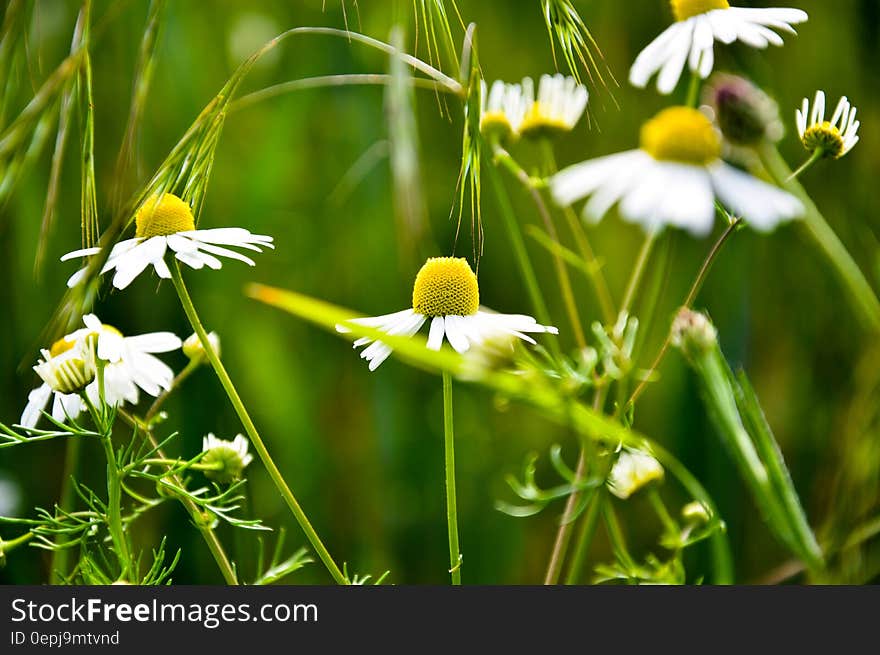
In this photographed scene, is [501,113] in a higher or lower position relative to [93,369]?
higher

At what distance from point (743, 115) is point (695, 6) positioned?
5.7 inches

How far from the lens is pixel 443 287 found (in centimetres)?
37

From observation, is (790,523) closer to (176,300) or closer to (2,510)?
(2,510)

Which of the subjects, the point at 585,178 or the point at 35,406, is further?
the point at 35,406

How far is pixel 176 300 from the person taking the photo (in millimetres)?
722

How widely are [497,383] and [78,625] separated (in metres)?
0.24

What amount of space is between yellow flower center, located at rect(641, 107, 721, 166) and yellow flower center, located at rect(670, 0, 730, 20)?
0.12 m

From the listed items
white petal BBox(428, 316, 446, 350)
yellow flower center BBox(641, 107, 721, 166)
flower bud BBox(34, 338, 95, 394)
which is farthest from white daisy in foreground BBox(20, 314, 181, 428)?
yellow flower center BBox(641, 107, 721, 166)

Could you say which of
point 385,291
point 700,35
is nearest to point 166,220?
point 700,35

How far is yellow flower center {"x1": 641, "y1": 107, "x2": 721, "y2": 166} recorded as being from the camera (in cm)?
26

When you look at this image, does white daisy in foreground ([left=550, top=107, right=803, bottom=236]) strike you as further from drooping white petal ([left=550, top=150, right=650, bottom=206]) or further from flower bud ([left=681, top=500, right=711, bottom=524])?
flower bud ([left=681, top=500, right=711, bottom=524])

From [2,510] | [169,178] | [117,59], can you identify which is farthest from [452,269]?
[117,59]

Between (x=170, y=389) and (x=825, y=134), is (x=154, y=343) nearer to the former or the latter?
(x=170, y=389)

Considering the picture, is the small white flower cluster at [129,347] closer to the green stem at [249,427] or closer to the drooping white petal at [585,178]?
the green stem at [249,427]
